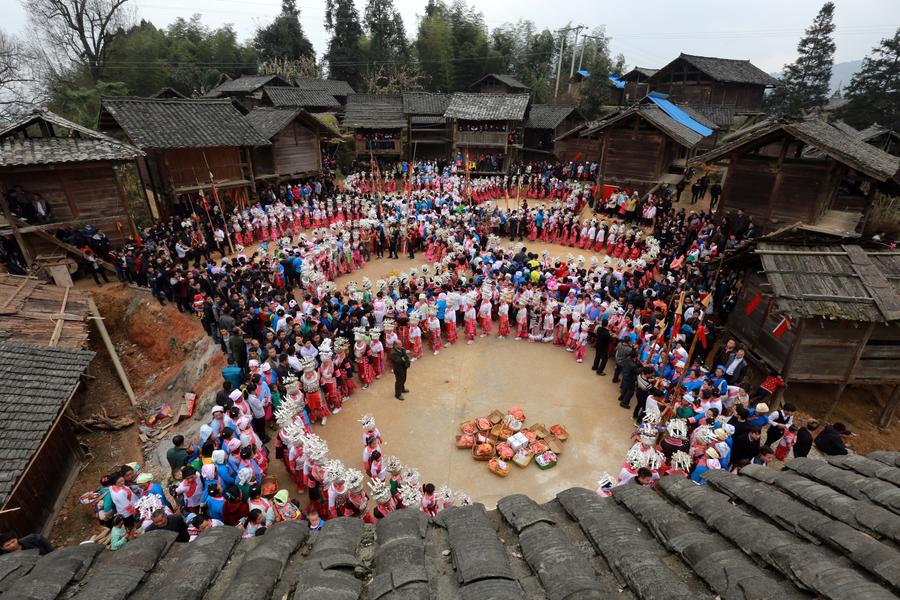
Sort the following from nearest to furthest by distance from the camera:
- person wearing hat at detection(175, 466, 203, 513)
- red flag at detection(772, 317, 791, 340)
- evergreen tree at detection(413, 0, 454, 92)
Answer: person wearing hat at detection(175, 466, 203, 513) < red flag at detection(772, 317, 791, 340) < evergreen tree at detection(413, 0, 454, 92)

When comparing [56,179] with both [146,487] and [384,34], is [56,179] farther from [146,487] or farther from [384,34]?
[384,34]

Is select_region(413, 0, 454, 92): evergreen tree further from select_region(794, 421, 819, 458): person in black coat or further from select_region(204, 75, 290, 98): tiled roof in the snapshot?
select_region(794, 421, 819, 458): person in black coat

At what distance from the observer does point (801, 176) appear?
16.6 meters

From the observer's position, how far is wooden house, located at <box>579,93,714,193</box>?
23203 millimetres

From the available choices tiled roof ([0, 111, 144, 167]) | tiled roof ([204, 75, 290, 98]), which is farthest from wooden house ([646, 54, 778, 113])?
tiled roof ([0, 111, 144, 167])

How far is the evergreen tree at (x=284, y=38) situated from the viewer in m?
51.9

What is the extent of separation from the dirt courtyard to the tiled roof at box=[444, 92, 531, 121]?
23161 millimetres

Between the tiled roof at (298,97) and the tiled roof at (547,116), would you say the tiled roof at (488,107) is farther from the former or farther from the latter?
the tiled roof at (298,97)

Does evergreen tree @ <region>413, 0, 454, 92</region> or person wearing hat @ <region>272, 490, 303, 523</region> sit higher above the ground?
evergreen tree @ <region>413, 0, 454, 92</region>

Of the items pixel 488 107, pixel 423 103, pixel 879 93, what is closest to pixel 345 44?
pixel 423 103

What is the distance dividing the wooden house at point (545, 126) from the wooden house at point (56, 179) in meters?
28.8

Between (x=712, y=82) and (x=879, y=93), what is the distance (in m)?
11.1

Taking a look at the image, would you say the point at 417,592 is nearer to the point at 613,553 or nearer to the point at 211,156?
the point at 613,553

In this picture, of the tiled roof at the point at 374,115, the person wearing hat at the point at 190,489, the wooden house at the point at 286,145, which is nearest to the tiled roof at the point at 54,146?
the wooden house at the point at 286,145
